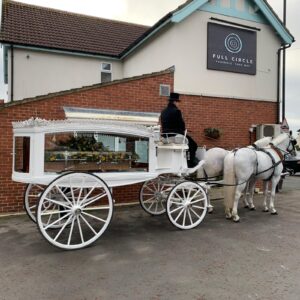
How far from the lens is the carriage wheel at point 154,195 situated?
7.59 metres

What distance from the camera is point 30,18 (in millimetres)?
14070

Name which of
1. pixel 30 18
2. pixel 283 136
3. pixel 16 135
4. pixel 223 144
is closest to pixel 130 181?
pixel 16 135

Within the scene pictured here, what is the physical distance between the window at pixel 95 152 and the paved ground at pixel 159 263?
1310 millimetres

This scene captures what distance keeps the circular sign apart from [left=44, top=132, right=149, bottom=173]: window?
6240 mm

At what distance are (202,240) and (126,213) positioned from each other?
273cm

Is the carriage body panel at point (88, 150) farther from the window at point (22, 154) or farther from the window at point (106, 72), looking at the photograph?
the window at point (106, 72)

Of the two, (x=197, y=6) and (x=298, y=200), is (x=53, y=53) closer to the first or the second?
(x=197, y=6)

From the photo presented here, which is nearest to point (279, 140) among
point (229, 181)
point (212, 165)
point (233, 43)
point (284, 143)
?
point (284, 143)

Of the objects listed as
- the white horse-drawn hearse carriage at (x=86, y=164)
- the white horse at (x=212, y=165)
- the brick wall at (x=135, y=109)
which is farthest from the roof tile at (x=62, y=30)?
the white horse-drawn hearse carriage at (x=86, y=164)

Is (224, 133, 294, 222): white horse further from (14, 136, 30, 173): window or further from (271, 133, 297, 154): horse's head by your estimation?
(14, 136, 30, 173): window

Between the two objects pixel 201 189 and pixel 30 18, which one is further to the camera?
pixel 30 18

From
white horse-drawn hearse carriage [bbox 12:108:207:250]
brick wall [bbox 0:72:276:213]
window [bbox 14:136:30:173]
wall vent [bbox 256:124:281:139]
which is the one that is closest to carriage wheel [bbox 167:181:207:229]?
white horse-drawn hearse carriage [bbox 12:108:207:250]

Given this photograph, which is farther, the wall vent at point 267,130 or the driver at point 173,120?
the wall vent at point 267,130

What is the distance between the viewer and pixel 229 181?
7.67 meters
